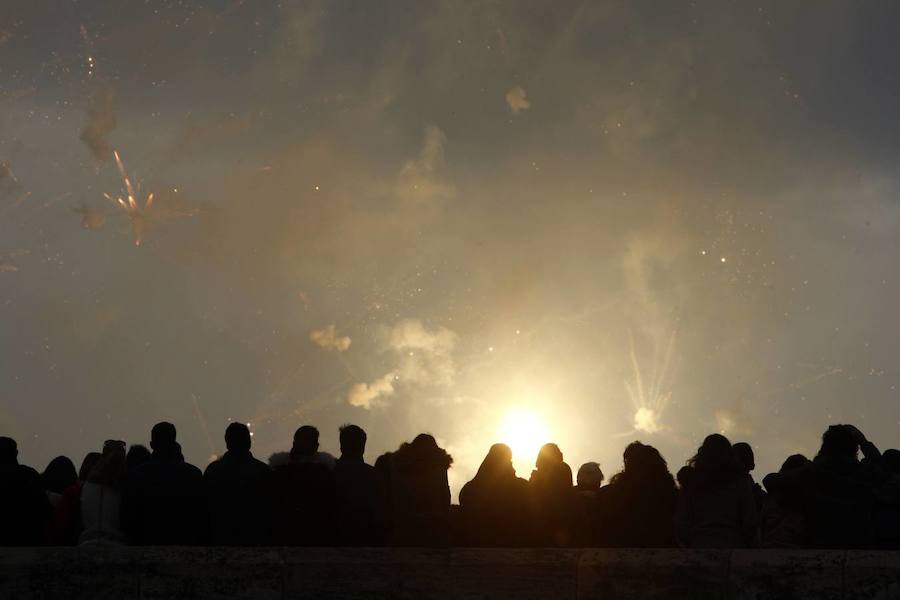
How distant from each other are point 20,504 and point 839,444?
315 inches

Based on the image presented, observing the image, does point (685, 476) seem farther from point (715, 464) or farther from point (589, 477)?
point (589, 477)

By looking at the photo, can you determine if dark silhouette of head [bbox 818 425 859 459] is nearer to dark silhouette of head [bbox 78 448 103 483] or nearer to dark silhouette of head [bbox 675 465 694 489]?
dark silhouette of head [bbox 675 465 694 489]

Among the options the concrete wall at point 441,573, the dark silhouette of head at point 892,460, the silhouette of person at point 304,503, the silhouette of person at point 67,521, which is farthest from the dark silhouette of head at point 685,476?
the silhouette of person at point 67,521

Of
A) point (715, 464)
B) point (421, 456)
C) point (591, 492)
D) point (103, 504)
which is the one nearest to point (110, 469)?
point (103, 504)

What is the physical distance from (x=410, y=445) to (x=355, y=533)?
1044mm

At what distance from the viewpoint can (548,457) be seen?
13.5 meters

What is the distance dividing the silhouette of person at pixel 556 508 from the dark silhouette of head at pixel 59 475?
5.11 metres

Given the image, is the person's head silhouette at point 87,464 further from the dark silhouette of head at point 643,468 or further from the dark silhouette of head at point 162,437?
the dark silhouette of head at point 643,468

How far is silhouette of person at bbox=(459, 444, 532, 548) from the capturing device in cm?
1305

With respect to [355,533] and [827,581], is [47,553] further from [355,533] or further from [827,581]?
[827,581]

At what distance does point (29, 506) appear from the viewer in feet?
41.7

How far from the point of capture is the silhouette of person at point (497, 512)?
13.0 m

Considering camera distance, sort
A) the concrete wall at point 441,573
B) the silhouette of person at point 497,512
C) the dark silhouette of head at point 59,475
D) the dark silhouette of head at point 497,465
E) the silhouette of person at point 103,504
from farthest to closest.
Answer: the dark silhouette of head at point 59,475
the dark silhouette of head at point 497,465
the silhouette of person at point 497,512
the silhouette of person at point 103,504
the concrete wall at point 441,573

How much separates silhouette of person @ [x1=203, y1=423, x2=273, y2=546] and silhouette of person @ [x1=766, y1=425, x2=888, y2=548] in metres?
5.02
